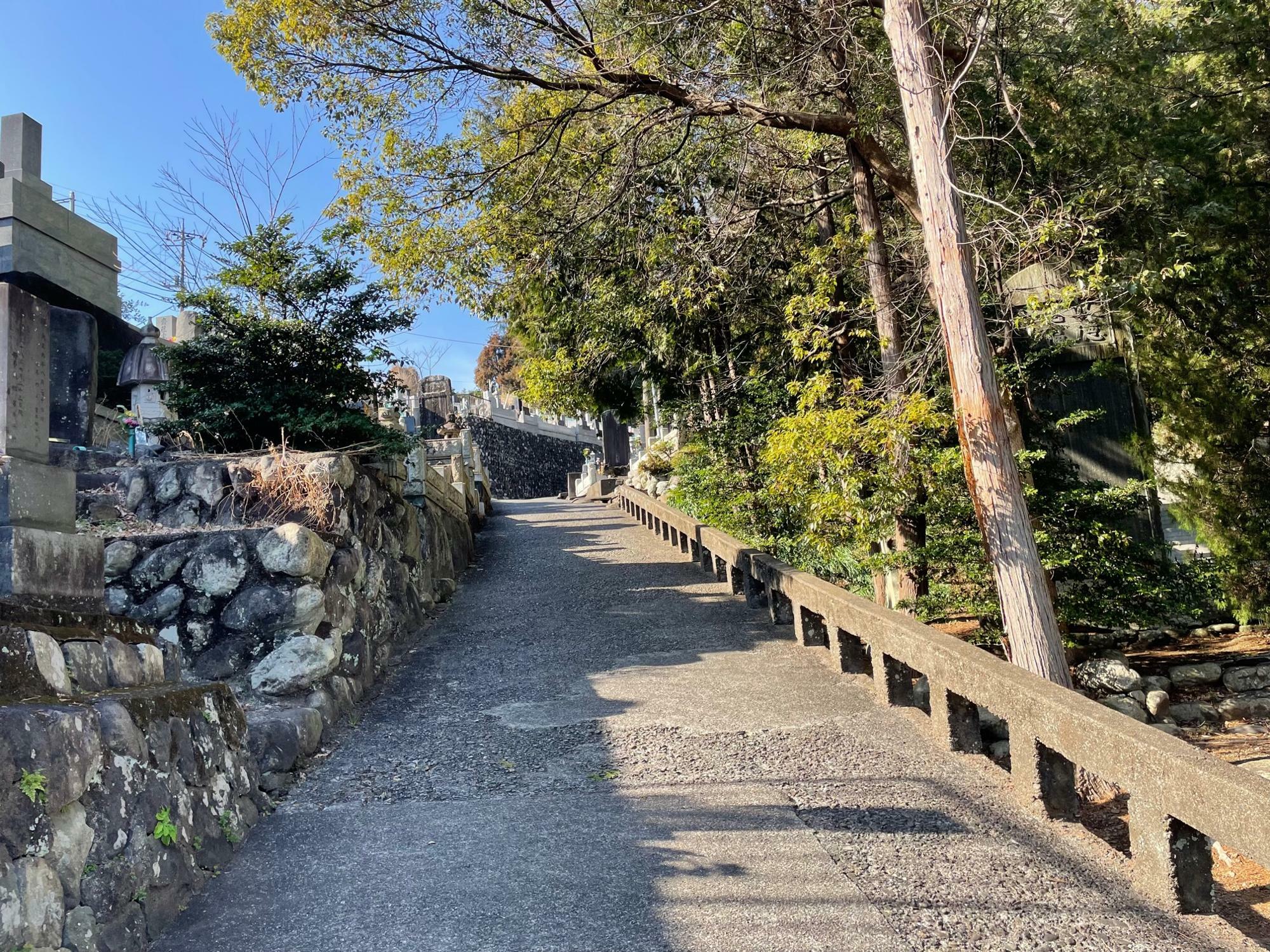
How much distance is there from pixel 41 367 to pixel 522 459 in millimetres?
31318

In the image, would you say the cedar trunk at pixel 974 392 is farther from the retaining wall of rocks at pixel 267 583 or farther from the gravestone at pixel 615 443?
the gravestone at pixel 615 443

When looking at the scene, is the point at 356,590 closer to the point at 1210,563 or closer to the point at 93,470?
the point at 93,470

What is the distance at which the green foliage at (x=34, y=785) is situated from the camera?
2.85 m

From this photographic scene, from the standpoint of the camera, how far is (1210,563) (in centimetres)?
907

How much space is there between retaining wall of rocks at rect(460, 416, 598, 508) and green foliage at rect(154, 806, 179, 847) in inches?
1024

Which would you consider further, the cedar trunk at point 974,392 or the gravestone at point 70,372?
the cedar trunk at point 974,392

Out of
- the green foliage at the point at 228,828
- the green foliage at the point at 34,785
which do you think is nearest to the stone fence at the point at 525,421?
the green foliage at the point at 228,828

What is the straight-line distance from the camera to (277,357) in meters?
8.59

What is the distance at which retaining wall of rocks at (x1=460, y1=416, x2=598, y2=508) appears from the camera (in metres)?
32.5

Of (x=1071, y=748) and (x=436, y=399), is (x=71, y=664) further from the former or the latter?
(x=436, y=399)

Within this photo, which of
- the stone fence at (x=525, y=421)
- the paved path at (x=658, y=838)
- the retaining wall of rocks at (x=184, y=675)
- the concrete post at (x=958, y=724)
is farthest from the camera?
the stone fence at (x=525, y=421)

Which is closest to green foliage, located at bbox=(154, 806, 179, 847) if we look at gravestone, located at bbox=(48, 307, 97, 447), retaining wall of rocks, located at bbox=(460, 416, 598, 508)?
gravestone, located at bbox=(48, 307, 97, 447)

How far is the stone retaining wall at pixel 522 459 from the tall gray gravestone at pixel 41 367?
24794mm

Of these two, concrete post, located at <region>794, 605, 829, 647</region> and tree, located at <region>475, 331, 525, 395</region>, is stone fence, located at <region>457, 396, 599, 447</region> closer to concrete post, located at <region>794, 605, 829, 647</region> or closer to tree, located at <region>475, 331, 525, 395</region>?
tree, located at <region>475, 331, 525, 395</region>
